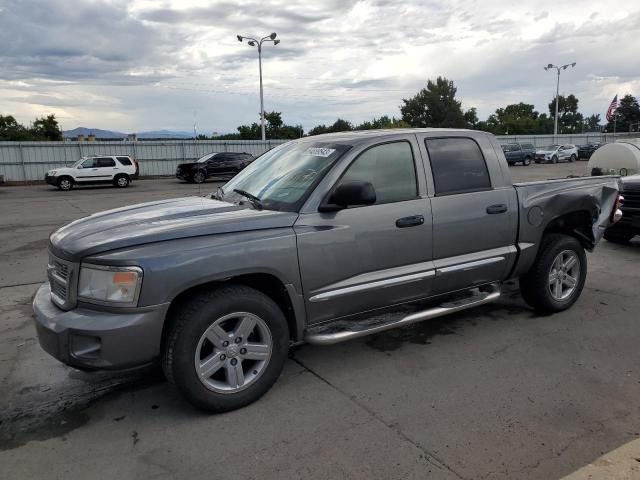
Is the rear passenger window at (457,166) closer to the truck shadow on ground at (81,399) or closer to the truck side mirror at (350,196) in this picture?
the truck side mirror at (350,196)

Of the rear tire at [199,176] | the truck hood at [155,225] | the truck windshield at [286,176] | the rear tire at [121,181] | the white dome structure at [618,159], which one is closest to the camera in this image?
the truck hood at [155,225]

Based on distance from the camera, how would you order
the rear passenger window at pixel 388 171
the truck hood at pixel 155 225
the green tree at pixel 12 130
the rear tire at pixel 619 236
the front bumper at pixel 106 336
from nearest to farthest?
1. the front bumper at pixel 106 336
2. the truck hood at pixel 155 225
3. the rear passenger window at pixel 388 171
4. the rear tire at pixel 619 236
5. the green tree at pixel 12 130

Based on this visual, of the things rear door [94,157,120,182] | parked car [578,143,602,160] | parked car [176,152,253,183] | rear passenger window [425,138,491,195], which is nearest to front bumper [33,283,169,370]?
rear passenger window [425,138,491,195]

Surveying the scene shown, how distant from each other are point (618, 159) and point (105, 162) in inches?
877

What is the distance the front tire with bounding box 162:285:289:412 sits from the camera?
320cm

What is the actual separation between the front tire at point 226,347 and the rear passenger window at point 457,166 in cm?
184

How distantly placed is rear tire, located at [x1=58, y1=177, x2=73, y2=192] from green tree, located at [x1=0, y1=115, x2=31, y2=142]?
102ft

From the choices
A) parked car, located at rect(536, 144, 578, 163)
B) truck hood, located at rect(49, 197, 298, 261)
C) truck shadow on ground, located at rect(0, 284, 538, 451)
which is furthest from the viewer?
parked car, located at rect(536, 144, 578, 163)

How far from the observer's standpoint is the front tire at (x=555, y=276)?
16.5 feet

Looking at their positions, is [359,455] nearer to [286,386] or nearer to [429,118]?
[286,386]

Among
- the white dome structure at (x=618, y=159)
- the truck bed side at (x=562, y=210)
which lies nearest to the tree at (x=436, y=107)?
the white dome structure at (x=618, y=159)

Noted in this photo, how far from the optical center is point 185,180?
91.4 feet

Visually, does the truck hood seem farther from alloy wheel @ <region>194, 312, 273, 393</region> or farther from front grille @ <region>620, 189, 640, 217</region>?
front grille @ <region>620, 189, 640, 217</region>

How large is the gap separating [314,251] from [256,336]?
2.31 feet
